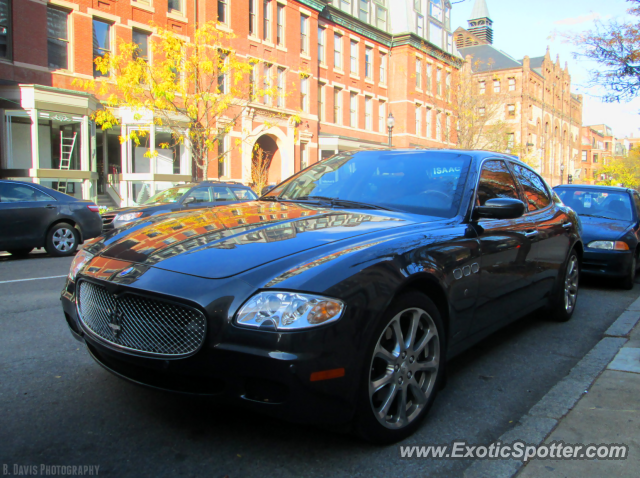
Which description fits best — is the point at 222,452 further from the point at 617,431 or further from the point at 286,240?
the point at 617,431

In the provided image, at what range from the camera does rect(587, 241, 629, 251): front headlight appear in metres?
7.27

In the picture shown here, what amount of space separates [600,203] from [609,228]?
1101 mm

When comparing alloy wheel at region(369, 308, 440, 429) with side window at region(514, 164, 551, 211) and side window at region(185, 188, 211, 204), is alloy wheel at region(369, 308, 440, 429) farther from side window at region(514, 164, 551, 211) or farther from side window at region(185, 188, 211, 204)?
side window at region(185, 188, 211, 204)

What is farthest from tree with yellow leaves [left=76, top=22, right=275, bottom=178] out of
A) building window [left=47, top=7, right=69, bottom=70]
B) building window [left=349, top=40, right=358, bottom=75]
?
building window [left=349, top=40, right=358, bottom=75]

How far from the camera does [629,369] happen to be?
12.5ft

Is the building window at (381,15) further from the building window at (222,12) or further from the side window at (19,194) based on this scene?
the side window at (19,194)

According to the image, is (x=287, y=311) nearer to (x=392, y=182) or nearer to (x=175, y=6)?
(x=392, y=182)

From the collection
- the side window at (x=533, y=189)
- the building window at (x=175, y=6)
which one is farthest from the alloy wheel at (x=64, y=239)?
the building window at (x=175, y=6)

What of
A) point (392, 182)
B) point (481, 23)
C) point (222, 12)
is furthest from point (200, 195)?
point (481, 23)

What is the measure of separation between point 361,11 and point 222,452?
3651 centimetres

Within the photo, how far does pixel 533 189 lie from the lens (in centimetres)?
501

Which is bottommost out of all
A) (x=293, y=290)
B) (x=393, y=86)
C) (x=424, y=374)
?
(x=424, y=374)

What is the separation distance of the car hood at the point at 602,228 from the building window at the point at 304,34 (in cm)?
2485

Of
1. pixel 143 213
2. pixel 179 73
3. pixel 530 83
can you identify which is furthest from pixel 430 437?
pixel 530 83
